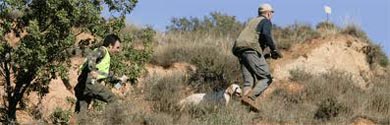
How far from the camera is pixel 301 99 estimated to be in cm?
1567

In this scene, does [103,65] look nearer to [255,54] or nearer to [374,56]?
[255,54]

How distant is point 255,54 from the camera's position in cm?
1228

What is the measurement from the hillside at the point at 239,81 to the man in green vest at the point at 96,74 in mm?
273

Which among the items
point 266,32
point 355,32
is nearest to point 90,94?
point 266,32

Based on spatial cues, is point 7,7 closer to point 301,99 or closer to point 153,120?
point 153,120

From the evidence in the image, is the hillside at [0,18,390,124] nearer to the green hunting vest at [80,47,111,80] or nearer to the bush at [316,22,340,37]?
the bush at [316,22,340,37]

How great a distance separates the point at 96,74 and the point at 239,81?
21.8 ft

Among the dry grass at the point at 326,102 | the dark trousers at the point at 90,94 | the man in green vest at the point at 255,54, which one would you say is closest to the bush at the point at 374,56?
the dry grass at the point at 326,102

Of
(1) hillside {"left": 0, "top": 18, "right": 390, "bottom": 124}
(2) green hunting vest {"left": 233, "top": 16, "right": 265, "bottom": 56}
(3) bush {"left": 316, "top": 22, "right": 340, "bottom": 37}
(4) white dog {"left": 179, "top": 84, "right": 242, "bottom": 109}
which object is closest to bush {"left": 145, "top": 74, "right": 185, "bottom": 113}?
(1) hillside {"left": 0, "top": 18, "right": 390, "bottom": 124}

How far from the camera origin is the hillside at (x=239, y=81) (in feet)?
40.5

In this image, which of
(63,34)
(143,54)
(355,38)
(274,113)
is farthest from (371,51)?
(63,34)

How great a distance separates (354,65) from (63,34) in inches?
400

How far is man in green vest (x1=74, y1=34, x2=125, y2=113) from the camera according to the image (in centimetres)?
1044

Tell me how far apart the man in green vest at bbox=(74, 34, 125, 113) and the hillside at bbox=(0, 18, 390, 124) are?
0.90 feet
